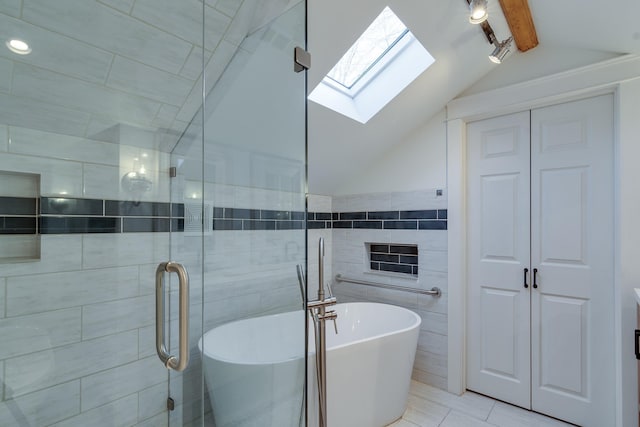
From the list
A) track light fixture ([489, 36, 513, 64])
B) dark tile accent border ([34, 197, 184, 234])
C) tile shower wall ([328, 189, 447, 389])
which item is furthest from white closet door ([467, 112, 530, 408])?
dark tile accent border ([34, 197, 184, 234])

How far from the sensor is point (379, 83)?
2.19 m

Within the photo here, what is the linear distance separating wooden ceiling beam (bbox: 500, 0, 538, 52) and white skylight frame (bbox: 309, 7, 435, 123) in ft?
1.48

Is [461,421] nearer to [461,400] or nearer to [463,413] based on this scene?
[463,413]

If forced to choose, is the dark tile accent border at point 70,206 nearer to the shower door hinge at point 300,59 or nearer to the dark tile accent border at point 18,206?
the dark tile accent border at point 18,206

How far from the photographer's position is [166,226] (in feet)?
5.22

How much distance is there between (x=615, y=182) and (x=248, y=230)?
7.30 feet

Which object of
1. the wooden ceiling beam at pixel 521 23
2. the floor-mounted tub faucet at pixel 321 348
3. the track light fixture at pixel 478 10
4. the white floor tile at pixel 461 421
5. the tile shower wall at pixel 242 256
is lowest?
the white floor tile at pixel 461 421

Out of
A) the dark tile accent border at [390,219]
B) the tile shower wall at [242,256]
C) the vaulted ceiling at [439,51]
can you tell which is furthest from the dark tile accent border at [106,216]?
the dark tile accent border at [390,219]

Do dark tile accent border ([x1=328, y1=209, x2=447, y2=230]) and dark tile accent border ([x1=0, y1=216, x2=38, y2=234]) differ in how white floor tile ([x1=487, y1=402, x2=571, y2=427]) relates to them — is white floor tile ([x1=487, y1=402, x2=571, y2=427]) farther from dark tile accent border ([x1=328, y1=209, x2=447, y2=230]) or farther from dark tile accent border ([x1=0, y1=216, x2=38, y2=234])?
dark tile accent border ([x1=0, y1=216, x2=38, y2=234])

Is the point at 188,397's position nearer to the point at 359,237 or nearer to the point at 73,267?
the point at 73,267

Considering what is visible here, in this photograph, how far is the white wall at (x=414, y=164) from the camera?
2.49m

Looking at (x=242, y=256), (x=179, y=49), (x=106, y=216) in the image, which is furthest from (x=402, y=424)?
(x=179, y=49)

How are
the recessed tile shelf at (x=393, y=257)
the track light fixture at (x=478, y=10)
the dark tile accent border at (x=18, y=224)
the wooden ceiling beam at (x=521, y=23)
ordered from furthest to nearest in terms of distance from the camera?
the recessed tile shelf at (x=393, y=257), the wooden ceiling beam at (x=521, y=23), the track light fixture at (x=478, y=10), the dark tile accent border at (x=18, y=224)

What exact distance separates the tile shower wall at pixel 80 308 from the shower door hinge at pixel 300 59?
2.79 ft
